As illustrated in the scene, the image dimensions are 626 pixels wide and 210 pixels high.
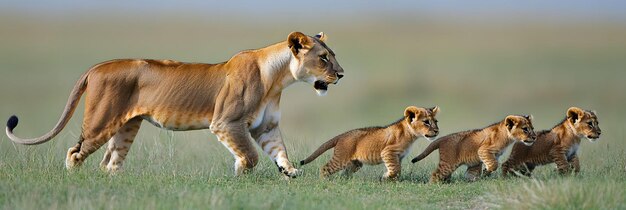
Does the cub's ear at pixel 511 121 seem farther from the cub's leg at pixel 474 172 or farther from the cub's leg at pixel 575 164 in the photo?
the cub's leg at pixel 575 164

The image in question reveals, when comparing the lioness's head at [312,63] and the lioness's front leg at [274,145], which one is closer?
the lioness's front leg at [274,145]

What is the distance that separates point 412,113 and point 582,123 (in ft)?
5.65

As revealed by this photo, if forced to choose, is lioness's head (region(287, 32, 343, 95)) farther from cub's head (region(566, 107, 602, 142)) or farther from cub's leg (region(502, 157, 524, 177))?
cub's head (region(566, 107, 602, 142))

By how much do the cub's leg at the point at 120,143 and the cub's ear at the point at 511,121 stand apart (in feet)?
11.6

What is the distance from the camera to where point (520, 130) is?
11.7m

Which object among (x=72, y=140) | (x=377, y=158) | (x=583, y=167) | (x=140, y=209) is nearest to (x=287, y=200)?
(x=140, y=209)

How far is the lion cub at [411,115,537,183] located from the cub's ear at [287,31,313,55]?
1.65 m

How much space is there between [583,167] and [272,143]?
3457 mm

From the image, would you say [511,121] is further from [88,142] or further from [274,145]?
[88,142]

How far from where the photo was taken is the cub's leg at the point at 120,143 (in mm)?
12000

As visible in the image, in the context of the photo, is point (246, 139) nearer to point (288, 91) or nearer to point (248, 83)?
point (248, 83)

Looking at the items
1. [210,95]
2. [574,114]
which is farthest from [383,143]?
[574,114]

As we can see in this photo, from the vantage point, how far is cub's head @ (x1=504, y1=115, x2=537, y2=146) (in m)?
11.7

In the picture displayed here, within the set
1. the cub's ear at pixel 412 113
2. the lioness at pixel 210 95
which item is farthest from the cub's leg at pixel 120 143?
the cub's ear at pixel 412 113
